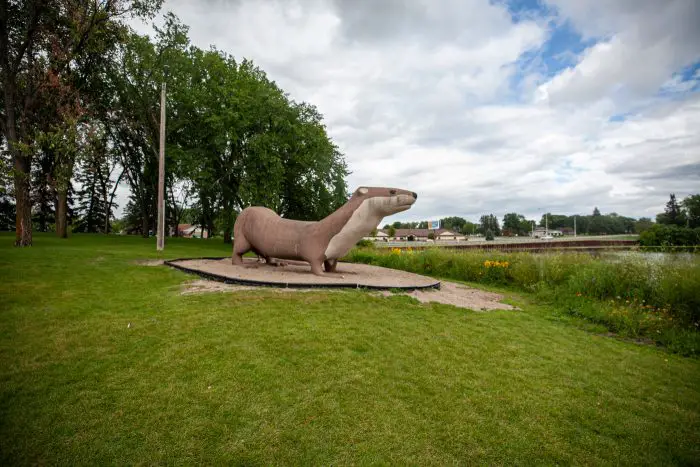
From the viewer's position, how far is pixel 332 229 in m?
A: 9.00

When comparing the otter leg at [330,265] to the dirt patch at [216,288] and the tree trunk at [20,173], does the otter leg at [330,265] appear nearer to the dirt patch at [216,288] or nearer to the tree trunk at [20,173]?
the dirt patch at [216,288]

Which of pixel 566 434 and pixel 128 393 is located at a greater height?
pixel 128 393

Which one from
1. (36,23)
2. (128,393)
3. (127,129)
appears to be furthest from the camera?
(127,129)

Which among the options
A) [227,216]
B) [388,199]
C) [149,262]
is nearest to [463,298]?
[388,199]

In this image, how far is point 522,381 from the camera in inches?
149

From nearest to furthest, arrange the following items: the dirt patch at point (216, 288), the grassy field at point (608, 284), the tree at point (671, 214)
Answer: the grassy field at point (608, 284) < the dirt patch at point (216, 288) < the tree at point (671, 214)

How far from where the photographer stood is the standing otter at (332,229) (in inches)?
346

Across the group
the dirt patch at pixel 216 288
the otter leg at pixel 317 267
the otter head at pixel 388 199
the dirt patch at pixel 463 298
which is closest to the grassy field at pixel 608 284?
the dirt patch at pixel 463 298

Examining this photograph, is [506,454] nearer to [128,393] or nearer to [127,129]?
[128,393]

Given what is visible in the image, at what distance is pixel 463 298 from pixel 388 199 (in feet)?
9.93

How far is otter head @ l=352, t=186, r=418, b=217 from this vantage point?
870 cm

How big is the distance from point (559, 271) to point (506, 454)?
8.90 m

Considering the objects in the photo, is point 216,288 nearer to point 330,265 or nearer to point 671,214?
point 330,265

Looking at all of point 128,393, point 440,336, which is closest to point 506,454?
point 440,336
